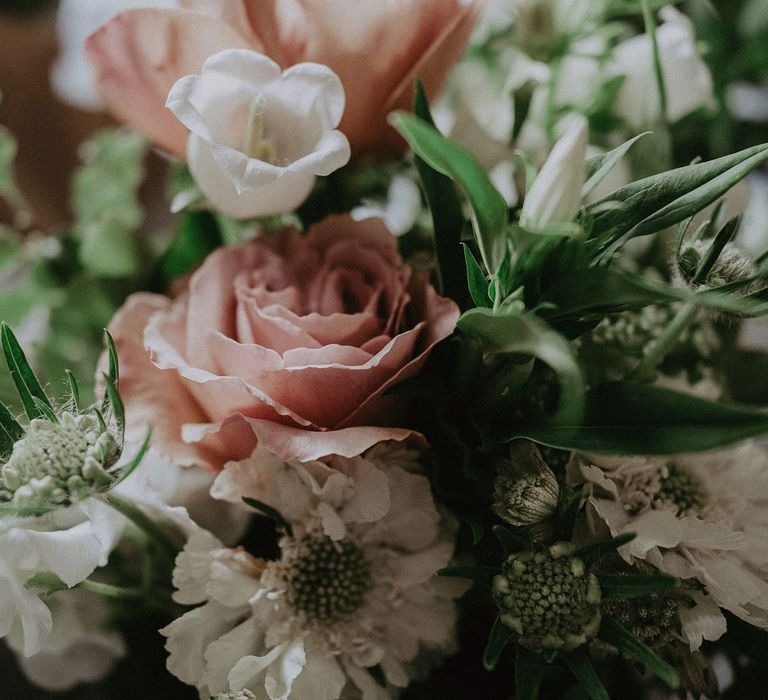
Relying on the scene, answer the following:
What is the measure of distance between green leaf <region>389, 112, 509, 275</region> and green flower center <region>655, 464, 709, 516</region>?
17cm

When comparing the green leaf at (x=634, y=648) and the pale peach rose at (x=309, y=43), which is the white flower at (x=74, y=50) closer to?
the pale peach rose at (x=309, y=43)

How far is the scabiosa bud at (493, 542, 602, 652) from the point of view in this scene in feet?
1.06

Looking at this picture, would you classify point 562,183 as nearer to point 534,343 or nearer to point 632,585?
point 534,343

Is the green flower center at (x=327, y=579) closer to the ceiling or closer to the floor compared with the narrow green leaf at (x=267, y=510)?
closer to the floor

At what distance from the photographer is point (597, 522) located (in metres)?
0.36

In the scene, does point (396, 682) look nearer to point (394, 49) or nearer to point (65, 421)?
point (65, 421)

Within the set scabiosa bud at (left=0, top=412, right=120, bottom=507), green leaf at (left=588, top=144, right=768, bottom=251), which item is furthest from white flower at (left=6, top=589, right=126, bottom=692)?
green leaf at (left=588, top=144, right=768, bottom=251)

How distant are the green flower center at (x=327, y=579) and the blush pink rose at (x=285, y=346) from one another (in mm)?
68

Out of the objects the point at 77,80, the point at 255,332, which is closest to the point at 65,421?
the point at 255,332

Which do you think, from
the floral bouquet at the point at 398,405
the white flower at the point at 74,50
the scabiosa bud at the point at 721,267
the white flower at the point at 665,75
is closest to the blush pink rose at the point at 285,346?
the floral bouquet at the point at 398,405

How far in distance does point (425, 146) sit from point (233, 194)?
0.51 ft

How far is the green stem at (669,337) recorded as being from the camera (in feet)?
1.09

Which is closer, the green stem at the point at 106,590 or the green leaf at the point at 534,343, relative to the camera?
the green leaf at the point at 534,343

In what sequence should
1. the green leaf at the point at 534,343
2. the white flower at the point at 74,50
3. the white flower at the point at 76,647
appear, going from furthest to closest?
1. the white flower at the point at 74,50
2. the white flower at the point at 76,647
3. the green leaf at the point at 534,343
